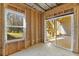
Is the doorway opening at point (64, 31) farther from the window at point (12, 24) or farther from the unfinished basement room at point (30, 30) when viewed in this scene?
the window at point (12, 24)

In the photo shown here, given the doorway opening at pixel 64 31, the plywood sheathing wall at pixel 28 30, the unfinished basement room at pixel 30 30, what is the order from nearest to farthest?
1. the unfinished basement room at pixel 30 30
2. the plywood sheathing wall at pixel 28 30
3. the doorway opening at pixel 64 31

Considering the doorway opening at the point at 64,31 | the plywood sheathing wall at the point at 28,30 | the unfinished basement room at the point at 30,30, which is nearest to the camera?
the unfinished basement room at the point at 30,30

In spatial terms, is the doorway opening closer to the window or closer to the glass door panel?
the glass door panel

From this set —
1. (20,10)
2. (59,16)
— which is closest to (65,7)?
(59,16)

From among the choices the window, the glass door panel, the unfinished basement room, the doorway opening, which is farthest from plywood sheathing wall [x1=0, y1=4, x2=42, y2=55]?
the glass door panel

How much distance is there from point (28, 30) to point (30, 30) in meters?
0.21

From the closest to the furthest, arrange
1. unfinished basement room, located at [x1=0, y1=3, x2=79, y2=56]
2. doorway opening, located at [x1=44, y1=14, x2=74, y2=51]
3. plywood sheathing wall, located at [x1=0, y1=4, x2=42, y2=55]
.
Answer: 1. unfinished basement room, located at [x1=0, y1=3, x2=79, y2=56]
2. plywood sheathing wall, located at [x1=0, y1=4, x2=42, y2=55]
3. doorway opening, located at [x1=44, y1=14, x2=74, y2=51]

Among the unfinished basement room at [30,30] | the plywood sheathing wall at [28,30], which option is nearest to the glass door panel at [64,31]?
the unfinished basement room at [30,30]

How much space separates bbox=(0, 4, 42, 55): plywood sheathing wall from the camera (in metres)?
3.70

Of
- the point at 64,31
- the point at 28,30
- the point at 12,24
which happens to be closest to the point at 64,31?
the point at 64,31

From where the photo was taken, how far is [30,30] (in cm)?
516

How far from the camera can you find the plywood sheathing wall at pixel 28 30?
3.70m

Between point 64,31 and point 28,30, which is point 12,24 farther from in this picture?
point 64,31

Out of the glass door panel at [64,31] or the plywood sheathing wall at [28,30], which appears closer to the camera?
the plywood sheathing wall at [28,30]
